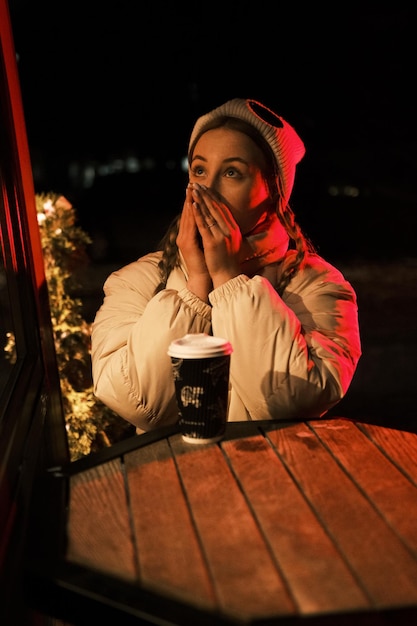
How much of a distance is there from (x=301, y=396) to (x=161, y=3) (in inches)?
236

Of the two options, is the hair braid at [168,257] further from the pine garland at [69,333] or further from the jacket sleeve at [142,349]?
the pine garland at [69,333]

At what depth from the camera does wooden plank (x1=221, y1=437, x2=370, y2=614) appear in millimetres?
1221

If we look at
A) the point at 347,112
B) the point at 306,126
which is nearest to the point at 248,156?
the point at 347,112

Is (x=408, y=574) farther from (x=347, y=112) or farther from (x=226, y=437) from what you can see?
(x=347, y=112)

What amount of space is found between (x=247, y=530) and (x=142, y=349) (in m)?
0.90

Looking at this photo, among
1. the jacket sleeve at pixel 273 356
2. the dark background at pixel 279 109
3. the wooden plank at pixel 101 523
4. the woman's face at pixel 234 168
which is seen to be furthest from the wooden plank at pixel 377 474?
the dark background at pixel 279 109

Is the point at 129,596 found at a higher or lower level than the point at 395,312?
higher

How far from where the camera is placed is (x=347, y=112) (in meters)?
14.4

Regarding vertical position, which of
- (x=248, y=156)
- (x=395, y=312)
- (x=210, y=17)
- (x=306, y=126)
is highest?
(x=210, y=17)

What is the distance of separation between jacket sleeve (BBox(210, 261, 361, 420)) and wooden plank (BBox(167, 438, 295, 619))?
1.23ft

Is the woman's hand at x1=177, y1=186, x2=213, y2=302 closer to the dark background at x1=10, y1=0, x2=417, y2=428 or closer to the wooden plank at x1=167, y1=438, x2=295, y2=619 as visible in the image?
the wooden plank at x1=167, y1=438, x2=295, y2=619

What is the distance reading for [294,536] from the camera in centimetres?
143

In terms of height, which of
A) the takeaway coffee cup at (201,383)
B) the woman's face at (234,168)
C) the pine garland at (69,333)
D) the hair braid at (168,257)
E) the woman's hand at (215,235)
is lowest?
the pine garland at (69,333)

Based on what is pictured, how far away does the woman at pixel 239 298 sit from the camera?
2.21 meters
